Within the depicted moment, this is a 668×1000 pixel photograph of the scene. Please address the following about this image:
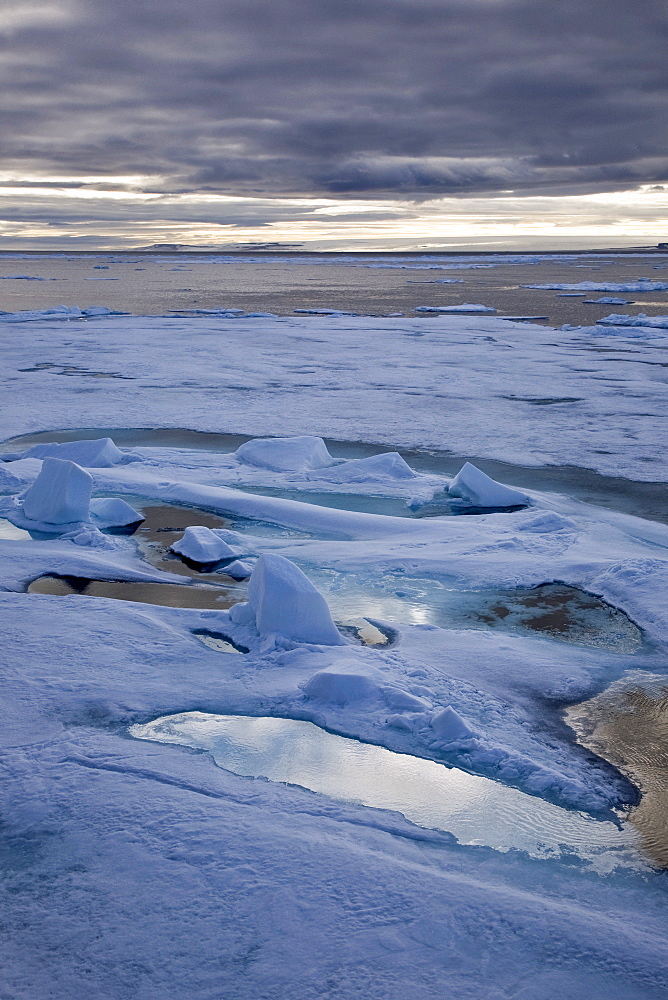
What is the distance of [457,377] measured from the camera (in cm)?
1372

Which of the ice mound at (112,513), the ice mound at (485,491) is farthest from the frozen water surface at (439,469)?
the ice mound at (112,513)

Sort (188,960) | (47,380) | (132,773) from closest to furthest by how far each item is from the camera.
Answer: (188,960) < (132,773) < (47,380)

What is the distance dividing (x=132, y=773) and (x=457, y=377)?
37.5 feet

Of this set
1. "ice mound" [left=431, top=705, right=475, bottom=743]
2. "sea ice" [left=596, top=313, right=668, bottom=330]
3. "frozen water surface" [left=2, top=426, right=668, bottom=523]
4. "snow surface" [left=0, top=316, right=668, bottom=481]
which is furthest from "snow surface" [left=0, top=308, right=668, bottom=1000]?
"sea ice" [left=596, top=313, right=668, bottom=330]

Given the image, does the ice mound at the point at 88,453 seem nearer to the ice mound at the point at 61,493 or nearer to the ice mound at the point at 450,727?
the ice mound at the point at 61,493

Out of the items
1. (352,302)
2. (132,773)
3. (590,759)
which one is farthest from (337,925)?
(352,302)

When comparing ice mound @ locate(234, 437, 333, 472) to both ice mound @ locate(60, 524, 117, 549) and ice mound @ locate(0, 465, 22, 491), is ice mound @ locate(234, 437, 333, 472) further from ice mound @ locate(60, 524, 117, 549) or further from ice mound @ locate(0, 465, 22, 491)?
ice mound @ locate(60, 524, 117, 549)

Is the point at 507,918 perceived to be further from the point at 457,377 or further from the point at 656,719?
the point at 457,377

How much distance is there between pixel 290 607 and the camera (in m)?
4.32

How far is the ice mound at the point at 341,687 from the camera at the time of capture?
3.71 m

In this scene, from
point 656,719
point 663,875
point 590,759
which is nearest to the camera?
point 663,875

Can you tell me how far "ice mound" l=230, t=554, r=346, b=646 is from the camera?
14.0 feet

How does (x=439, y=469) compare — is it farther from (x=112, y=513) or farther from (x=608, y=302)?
(x=608, y=302)

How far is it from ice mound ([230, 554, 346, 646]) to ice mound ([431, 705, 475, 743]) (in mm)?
910
